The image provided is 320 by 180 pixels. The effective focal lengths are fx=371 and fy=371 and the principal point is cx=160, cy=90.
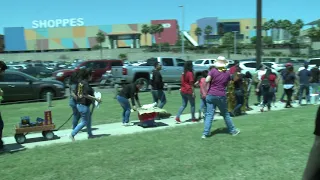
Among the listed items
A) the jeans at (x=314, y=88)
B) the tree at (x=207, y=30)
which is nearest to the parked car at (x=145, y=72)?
the jeans at (x=314, y=88)

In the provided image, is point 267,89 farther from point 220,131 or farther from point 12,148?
point 12,148

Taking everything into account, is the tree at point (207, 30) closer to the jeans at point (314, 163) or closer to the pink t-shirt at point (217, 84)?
the pink t-shirt at point (217, 84)

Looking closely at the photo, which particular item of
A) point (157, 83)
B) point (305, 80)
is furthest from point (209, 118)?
point (305, 80)

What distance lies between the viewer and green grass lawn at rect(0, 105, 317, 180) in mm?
5098

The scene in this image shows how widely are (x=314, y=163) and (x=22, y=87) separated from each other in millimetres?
16002

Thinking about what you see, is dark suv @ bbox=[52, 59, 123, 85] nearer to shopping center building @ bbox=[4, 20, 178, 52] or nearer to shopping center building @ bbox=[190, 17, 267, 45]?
shopping center building @ bbox=[4, 20, 178, 52]

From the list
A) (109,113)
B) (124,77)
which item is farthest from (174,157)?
(124,77)

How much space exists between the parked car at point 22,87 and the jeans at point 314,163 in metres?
15.8

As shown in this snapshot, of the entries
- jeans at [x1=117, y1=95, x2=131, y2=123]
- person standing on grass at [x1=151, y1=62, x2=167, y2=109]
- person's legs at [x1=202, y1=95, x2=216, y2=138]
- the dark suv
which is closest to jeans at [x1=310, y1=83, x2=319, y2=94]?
person standing on grass at [x1=151, y1=62, x2=167, y2=109]

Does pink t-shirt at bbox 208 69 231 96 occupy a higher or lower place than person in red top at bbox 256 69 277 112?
higher

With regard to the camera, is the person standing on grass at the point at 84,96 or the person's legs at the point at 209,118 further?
the person standing on grass at the point at 84,96

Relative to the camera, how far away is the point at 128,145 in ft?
22.9

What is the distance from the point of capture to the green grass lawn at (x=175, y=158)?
16.7 ft

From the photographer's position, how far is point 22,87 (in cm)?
1634
